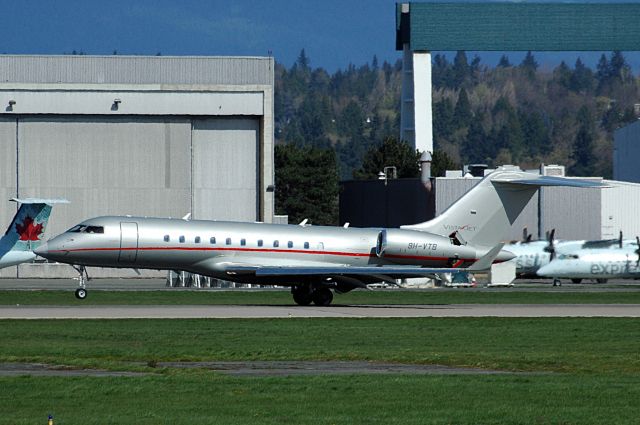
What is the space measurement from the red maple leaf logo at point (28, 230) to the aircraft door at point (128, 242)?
1651 centimetres

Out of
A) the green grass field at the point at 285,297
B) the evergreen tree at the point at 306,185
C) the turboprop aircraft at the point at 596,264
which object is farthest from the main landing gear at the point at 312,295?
the evergreen tree at the point at 306,185

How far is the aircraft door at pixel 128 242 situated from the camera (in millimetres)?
44344

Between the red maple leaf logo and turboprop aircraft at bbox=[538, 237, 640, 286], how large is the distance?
3079 centimetres

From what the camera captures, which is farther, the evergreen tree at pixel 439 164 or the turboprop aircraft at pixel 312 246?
the evergreen tree at pixel 439 164

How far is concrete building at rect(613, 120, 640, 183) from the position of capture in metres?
123

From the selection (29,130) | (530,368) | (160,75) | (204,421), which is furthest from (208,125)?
(204,421)

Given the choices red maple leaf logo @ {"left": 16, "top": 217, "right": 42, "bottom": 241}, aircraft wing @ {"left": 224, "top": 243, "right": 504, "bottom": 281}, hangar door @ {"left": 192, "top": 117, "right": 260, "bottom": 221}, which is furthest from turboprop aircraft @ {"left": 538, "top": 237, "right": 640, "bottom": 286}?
red maple leaf logo @ {"left": 16, "top": 217, "right": 42, "bottom": 241}

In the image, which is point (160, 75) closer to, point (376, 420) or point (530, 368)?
point (530, 368)

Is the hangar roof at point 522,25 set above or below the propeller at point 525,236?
above

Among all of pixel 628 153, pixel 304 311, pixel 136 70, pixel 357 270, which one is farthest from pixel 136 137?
pixel 628 153

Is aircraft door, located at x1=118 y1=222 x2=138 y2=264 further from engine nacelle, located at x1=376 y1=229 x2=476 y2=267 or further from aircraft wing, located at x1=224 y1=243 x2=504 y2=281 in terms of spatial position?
engine nacelle, located at x1=376 y1=229 x2=476 y2=267

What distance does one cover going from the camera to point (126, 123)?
8138 cm

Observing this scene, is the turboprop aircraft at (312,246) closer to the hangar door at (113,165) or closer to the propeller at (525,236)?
the propeller at (525,236)

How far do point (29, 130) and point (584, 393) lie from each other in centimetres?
6407
